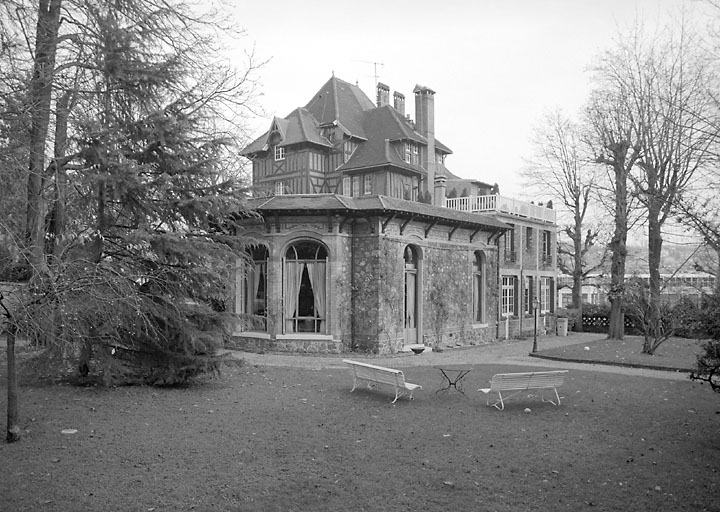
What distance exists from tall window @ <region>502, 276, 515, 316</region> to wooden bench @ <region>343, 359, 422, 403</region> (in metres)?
15.6

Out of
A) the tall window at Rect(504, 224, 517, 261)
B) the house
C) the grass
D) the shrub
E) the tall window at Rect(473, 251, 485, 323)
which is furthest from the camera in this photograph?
the tall window at Rect(504, 224, 517, 261)

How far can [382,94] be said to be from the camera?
110 feet

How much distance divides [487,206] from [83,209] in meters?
19.6

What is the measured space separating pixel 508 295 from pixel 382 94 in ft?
46.3

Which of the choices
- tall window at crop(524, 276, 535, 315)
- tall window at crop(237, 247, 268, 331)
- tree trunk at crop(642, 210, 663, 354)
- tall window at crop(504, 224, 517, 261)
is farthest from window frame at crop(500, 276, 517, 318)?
tall window at crop(237, 247, 268, 331)

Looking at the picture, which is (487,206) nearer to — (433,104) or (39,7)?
(433,104)

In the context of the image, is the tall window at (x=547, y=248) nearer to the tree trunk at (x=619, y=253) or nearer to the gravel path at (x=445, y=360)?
the tree trunk at (x=619, y=253)

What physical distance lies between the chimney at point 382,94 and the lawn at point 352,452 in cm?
2511

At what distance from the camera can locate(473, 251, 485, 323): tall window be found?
23.0 metres

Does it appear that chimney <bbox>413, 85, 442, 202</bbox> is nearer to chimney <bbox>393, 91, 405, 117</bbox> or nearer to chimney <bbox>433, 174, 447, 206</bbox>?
chimney <bbox>433, 174, 447, 206</bbox>

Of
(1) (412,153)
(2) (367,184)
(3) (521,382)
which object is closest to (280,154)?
(2) (367,184)

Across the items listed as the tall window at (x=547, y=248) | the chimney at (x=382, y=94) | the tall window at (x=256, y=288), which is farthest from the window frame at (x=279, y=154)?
the tall window at (x=547, y=248)

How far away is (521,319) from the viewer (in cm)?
2658

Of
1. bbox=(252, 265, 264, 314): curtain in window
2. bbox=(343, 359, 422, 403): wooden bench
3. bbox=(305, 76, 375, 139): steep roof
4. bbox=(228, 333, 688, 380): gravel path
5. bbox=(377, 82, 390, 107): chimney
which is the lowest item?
bbox=(228, 333, 688, 380): gravel path
